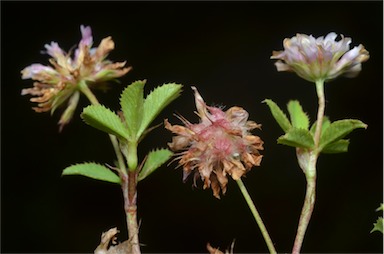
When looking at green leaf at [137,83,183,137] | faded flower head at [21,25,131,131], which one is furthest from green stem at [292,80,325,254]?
faded flower head at [21,25,131,131]

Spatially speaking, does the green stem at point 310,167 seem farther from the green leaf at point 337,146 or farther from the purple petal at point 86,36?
the purple petal at point 86,36

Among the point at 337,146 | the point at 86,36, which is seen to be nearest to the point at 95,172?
the point at 86,36

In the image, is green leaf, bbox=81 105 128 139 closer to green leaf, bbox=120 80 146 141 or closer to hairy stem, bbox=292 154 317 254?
green leaf, bbox=120 80 146 141

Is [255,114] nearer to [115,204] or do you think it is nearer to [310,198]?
[115,204]

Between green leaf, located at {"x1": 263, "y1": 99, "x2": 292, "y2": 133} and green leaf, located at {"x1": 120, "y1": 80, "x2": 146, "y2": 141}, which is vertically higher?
green leaf, located at {"x1": 120, "y1": 80, "x2": 146, "y2": 141}

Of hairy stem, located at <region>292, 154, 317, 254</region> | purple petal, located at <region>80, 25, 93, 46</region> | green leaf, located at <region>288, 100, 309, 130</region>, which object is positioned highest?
purple petal, located at <region>80, 25, 93, 46</region>

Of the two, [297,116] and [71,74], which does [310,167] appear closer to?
[297,116]

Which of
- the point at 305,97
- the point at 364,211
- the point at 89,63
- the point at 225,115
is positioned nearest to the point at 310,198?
the point at 225,115

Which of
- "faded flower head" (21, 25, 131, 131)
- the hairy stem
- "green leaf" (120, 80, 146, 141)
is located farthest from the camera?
"faded flower head" (21, 25, 131, 131)
